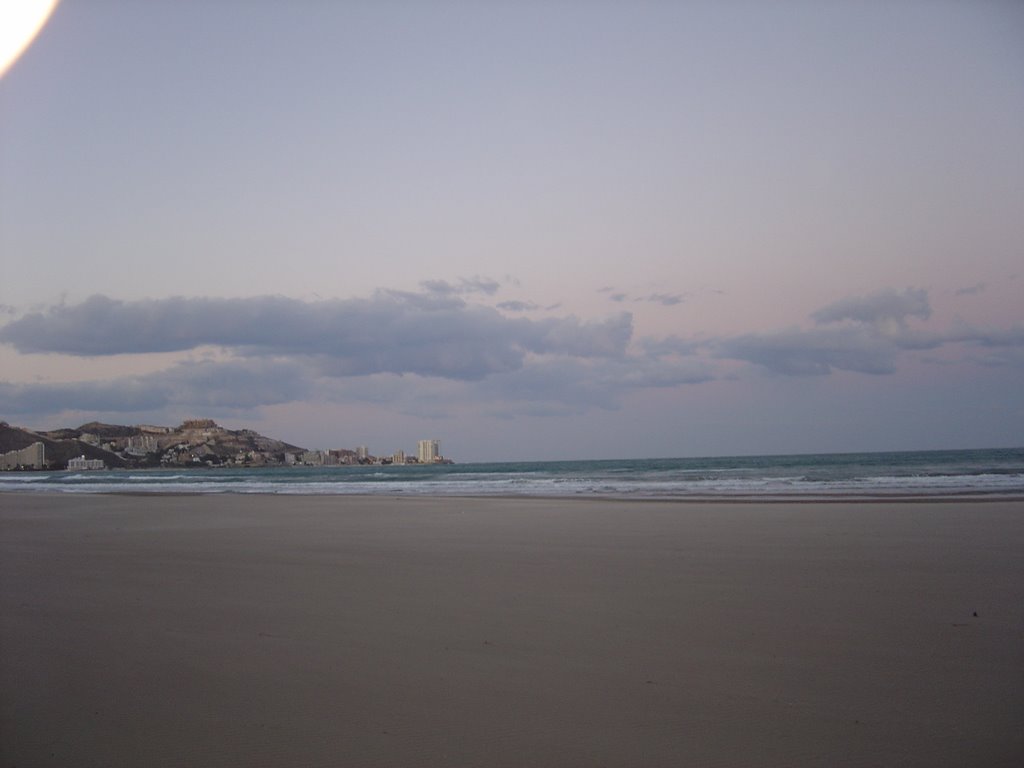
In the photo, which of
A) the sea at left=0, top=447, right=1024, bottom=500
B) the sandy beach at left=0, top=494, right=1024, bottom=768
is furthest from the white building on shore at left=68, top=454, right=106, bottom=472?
the sandy beach at left=0, top=494, right=1024, bottom=768

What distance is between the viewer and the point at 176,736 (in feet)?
11.9

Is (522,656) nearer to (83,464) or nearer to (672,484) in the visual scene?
(672,484)

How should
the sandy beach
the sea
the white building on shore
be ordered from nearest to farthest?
the sandy beach → the sea → the white building on shore

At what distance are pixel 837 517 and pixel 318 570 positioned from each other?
32.3 ft

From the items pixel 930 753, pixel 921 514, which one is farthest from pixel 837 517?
pixel 930 753

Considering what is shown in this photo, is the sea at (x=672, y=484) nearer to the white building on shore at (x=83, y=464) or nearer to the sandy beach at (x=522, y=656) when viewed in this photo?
the sandy beach at (x=522, y=656)

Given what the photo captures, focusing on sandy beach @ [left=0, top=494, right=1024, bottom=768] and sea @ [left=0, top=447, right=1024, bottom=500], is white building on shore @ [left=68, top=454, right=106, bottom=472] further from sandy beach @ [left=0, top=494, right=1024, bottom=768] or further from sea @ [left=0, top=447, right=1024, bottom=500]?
sandy beach @ [left=0, top=494, right=1024, bottom=768]

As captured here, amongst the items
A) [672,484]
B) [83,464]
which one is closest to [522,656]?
[672,484]

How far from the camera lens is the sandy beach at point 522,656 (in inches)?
137

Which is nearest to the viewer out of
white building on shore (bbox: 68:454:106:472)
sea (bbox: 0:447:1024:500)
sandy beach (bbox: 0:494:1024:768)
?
sandy beach (bbox: 0:494:1024:768)

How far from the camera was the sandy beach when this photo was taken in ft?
11.4

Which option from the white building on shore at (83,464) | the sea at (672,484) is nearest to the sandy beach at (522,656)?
the sea at (672,484)

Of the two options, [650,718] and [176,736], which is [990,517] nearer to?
[650,718]

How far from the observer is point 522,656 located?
4738 mm
